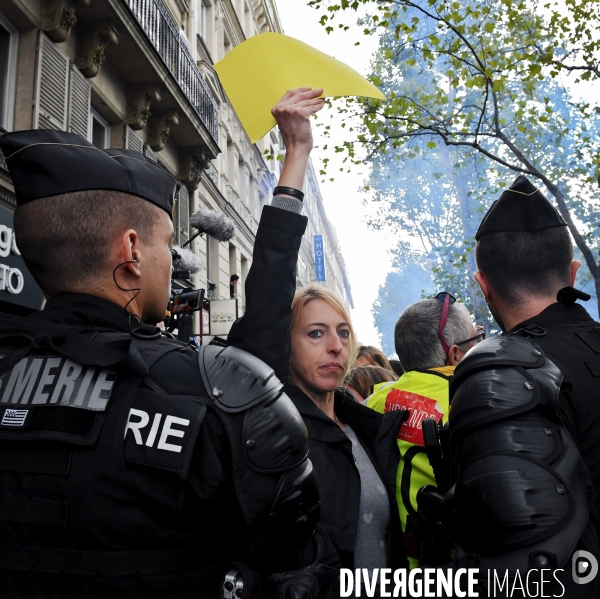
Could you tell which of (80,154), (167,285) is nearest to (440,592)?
(167,285)

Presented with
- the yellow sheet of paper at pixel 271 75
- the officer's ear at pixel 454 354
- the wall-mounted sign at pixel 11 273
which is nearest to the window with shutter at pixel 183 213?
the wall-mounted sign at pixel 11 273

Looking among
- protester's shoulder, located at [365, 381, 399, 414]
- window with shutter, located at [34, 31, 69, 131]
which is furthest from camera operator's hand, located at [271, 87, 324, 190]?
window with shutter, located at [34, 31, 69, 131]

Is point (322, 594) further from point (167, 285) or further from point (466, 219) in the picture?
point (466, 219)

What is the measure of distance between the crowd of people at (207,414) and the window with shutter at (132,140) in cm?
931

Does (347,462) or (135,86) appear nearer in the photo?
(347,462)

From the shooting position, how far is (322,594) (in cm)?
143

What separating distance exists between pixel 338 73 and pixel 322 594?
147cm

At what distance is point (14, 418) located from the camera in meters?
1.26

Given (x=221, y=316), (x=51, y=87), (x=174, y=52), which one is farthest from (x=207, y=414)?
(x=174, y=52)

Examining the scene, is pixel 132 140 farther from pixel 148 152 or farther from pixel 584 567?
pixel 584 567

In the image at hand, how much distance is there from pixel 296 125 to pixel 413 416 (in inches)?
54.5

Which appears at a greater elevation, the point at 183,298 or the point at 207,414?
the point at 183,298

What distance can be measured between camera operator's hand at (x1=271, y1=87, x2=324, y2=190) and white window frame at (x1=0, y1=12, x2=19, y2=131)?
6.35 m

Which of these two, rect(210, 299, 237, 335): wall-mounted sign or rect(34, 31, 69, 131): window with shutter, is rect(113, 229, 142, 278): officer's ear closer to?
rect(34, 31, 69, 131): window with shutter
